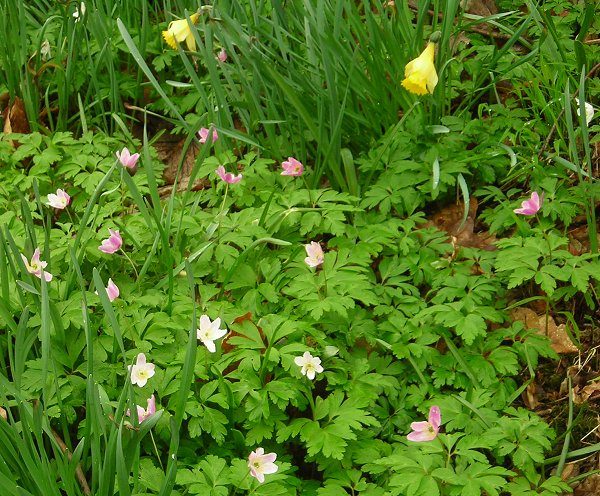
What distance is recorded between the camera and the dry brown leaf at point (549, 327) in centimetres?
264

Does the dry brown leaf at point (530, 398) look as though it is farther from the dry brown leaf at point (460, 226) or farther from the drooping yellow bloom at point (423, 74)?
the drooping yellow bloom at point (423, 74)

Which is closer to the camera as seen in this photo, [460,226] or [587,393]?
[587,393]

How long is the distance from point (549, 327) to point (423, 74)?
3.10 ft

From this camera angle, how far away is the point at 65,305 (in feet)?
7.63

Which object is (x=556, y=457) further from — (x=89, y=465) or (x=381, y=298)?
(x=89, y=465)

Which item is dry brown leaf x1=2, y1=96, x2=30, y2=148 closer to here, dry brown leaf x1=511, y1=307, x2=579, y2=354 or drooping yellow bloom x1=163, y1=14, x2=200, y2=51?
drooping yellow bloom x1=163, y1=14, x2=200, y2=51

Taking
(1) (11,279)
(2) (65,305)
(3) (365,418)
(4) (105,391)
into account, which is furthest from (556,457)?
(1) (11,279)

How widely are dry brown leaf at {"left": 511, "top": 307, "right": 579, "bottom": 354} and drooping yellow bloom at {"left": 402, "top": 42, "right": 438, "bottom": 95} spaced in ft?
2.71

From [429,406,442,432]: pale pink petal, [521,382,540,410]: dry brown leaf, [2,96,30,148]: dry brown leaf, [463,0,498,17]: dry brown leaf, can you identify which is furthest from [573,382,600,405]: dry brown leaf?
[2,96,30,148]: dry brown leaf

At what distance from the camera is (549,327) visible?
271 cm

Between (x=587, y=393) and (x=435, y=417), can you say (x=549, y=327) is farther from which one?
(x=435, y=417)

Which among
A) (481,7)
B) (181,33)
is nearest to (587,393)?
(181,33)

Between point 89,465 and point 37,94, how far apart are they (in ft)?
7.18

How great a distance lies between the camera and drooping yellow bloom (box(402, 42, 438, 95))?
276 cm
